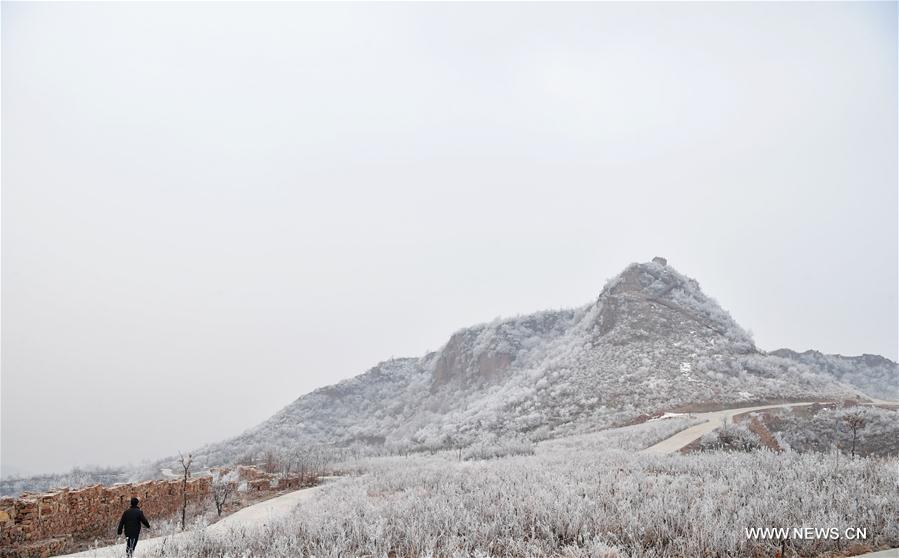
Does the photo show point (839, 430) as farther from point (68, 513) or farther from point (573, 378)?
point (68, 513)

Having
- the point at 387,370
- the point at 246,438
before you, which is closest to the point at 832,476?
the point at 246,438

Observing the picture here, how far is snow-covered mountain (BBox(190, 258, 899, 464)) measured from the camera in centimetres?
3794

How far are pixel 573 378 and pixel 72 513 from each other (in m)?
38.1

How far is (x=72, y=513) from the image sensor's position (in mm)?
13273

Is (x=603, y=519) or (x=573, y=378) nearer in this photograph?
(x=603, y=519)

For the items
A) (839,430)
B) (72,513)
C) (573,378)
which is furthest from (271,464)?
(839,430)

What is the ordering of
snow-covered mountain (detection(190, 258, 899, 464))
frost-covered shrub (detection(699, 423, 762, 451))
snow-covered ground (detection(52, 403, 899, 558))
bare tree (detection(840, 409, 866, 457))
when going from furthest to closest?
snow-covered mountain (detection(190, 258, 899, 464)) < bare tree (detection(840, 409, 866, 457)) < frost-covered shrub (detection(699, 423, 762, 451)) < snow-covered ground (detection(52, 403, 899, 558))

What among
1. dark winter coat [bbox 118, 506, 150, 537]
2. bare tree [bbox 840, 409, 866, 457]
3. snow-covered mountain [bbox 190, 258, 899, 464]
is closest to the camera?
dark winter coat [bbox 118, 506, 150, 537]

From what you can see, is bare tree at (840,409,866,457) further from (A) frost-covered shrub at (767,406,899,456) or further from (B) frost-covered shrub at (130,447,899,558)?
(B) frost-covered shrub at (130,447,899,558)

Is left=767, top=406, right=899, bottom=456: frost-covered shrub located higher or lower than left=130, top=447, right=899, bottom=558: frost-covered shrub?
lower

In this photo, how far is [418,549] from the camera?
6.76 metres

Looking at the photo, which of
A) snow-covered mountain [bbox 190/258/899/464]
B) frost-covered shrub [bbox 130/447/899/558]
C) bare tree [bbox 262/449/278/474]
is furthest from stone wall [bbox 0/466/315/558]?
snow-covered mountain [bbox 190/258/899/464]

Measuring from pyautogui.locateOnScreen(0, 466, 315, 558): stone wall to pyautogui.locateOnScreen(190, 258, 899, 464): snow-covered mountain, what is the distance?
2326cm

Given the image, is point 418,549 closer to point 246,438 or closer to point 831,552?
point 831,552
